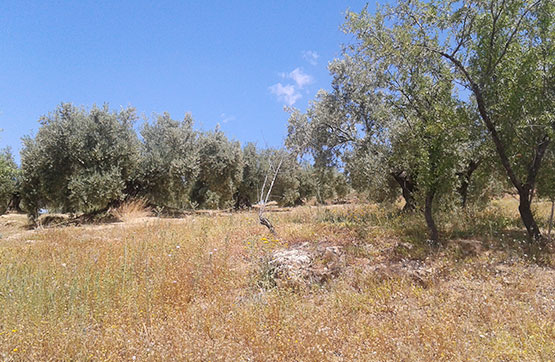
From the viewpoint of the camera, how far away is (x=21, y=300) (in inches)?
145

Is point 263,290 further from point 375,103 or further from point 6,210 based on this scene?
point 6,210

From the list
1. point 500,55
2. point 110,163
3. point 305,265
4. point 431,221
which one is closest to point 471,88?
point 500,55

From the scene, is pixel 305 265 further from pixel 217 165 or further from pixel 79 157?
pixel 217 165

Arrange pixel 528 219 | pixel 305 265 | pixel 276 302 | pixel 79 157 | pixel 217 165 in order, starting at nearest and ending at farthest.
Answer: pixel 276 302
pixel 305 265
pixel 528 219
pixel 79 157
pixel 217 165

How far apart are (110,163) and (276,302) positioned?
14.5 metres

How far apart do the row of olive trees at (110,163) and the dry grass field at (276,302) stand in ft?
16.3

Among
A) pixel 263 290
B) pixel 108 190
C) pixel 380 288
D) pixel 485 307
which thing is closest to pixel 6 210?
pixel 108 190

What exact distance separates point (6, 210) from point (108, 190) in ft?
55.6

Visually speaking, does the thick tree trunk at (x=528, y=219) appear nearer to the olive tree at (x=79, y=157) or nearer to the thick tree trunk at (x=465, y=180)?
the thick tree trunk at (x=465, y=180)

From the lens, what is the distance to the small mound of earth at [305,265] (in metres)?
5.26

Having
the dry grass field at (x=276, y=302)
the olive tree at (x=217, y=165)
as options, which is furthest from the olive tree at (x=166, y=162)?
the dry grass field at (x=276, y=302)

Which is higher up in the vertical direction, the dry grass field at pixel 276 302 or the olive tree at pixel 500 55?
the olive tree at pixel 500 55

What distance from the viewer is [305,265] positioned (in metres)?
5.75

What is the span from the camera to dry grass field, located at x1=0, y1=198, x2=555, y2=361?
10.2ft
